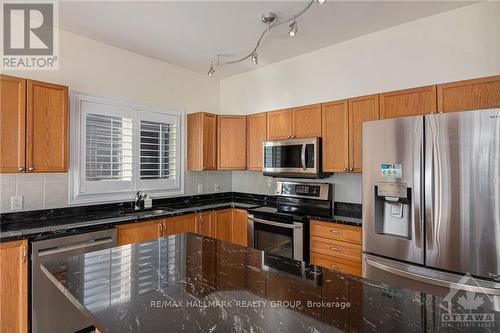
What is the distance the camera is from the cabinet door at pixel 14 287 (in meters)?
2.08

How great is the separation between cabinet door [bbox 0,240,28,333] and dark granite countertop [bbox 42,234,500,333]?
3.26 feet

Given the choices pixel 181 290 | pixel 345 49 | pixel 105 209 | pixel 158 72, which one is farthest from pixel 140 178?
pixel 345 49

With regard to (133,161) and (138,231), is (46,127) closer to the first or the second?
(133,161)

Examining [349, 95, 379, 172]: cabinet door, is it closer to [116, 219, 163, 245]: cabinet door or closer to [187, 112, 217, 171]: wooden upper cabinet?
[187, 112, 217, 171]: wooden upper cabinet

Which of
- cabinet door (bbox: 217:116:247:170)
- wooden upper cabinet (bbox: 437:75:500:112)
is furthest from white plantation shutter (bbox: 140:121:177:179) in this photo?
wooden upper cabinet (bbox: 437:75:500:112)

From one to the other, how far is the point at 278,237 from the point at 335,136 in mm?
1313

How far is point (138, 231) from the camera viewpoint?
2.87m

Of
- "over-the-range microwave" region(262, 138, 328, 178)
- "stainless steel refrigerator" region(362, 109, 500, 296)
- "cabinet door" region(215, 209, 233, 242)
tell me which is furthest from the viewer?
"cabinet door" region(215, 209, 233, 242)

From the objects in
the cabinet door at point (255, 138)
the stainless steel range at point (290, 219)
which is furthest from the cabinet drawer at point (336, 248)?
the cabinet door at point (255, 138)

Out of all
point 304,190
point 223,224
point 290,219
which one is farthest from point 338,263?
point 223,224

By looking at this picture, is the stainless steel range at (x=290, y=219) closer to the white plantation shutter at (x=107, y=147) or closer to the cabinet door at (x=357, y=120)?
the cabinet door at (x=357, y=120)

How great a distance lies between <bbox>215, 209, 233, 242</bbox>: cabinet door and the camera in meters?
3.70

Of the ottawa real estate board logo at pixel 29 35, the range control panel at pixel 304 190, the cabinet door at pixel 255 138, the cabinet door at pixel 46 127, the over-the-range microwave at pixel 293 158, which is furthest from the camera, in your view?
the cabinet door at pixel 255 138

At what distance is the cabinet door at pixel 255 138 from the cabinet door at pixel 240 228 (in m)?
0.65
